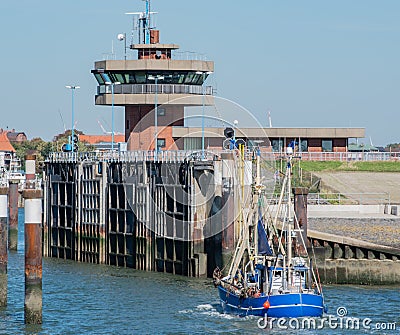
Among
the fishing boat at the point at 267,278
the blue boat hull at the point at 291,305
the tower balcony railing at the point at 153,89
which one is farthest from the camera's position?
the tower balcony railing at the point at 153,89

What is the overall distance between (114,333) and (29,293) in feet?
16.5

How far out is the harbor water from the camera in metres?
56.9

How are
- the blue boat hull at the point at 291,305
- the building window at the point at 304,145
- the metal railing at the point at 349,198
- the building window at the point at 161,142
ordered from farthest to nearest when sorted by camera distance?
the building window at the point at 304,145 → the building window at the point at 161,142 → the metal railing at the point at 349,198 → the blue boat hull at the point at 291,305

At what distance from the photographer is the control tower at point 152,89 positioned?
95.2 metres

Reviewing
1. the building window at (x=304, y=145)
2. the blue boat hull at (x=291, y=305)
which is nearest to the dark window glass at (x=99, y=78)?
the building window at (x=304, y=145)

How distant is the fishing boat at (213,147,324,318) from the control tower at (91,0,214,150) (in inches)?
1211

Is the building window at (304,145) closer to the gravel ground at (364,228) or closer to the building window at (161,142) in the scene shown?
the building window at (161,142)

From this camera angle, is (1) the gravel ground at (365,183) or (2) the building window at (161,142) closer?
(1) the gravel ground at (365,183)

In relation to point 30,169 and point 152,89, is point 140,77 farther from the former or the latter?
point 30,169

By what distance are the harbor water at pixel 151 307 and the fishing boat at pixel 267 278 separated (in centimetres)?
71

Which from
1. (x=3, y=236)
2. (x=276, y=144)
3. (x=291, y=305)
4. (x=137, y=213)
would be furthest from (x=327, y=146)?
(x=3, y=236)

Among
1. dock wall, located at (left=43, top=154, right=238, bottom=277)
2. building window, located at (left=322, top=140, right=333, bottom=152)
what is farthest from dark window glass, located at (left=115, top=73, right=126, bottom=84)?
building window, located at (left=322, top=140, right=333, bottom=152)

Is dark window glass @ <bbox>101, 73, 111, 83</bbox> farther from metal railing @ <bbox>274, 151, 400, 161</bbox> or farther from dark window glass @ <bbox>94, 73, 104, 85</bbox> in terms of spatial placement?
metal railing @ <bbox>274, 151, 400, 161</bbox>

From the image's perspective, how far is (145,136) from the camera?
99125 millimetres
